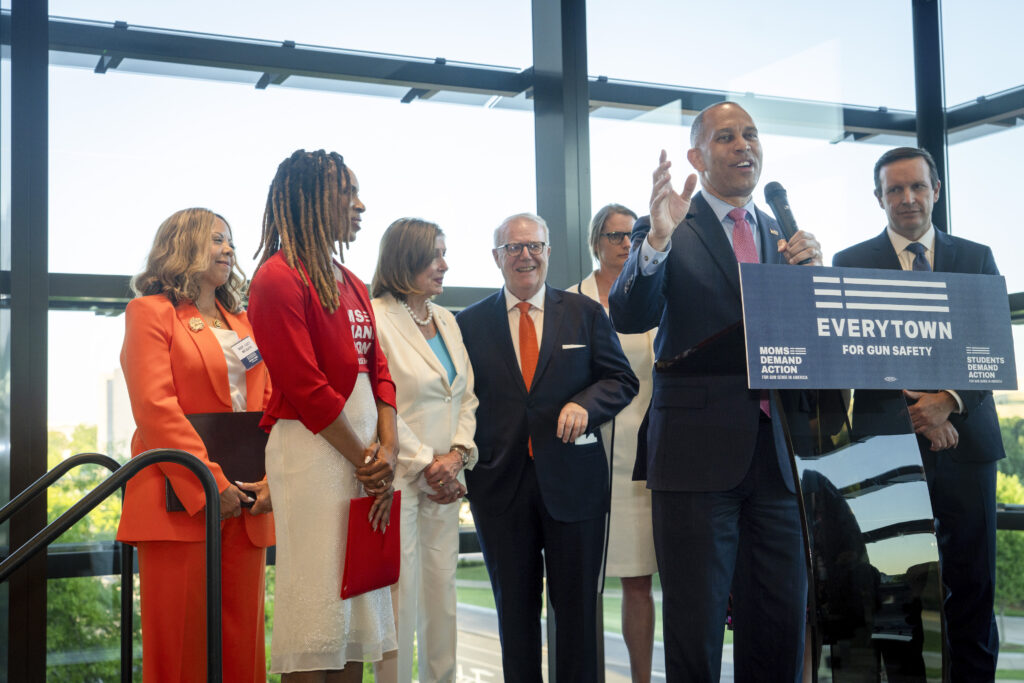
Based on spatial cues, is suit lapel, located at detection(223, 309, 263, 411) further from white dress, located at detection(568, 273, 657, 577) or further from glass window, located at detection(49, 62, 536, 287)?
white dress, located at detection(568, 273, 657, 577)

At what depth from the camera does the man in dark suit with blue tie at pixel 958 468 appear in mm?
3125

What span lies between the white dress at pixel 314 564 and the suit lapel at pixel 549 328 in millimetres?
914

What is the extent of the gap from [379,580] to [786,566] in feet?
3.58

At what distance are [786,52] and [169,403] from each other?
3360 millimetres

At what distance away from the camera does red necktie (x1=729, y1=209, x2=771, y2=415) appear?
8.34 ft

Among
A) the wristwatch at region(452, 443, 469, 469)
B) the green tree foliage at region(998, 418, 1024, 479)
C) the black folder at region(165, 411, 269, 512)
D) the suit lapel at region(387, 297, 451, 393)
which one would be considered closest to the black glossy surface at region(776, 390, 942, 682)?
the wristwatch at region(452, 443, 469, 469)

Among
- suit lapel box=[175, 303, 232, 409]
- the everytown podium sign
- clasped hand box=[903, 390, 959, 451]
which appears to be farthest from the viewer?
suit lapel box=[175, 303, 232, 409]

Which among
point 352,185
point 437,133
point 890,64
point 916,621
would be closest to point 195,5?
point 437,133

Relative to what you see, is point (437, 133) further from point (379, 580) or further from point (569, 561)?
point (379, 580)

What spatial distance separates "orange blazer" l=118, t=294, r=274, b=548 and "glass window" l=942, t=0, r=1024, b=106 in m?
3.53

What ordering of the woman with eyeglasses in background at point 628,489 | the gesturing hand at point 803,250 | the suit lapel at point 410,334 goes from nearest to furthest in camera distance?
the gesturing hand at point 803,250 < the suit lapel at point 410,334 < the woman with eyeglasses in background at point 628,489

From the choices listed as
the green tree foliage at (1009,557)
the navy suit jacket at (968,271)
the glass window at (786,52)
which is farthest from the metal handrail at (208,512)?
the green tree foliage at (1009,557)

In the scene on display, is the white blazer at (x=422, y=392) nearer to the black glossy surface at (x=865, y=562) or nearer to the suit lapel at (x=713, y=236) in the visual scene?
the suit lapel at (x=713, y=236)

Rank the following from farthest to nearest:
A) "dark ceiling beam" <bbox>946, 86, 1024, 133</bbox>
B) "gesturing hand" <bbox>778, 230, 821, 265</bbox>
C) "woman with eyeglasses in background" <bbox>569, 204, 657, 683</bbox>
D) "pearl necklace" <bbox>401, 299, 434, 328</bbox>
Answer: "dark ceiling beam" <bbox>946, 86, 1024, 133</bbox>, "woman with eyeglasses in background" <bbox>569, 204, 657, 683</bbox>, "pearl necklace" <bbox>401, 299, 434, 328</bbox>, "gesturing hand" <bbox>778, 230, 821, 265</bbox>
